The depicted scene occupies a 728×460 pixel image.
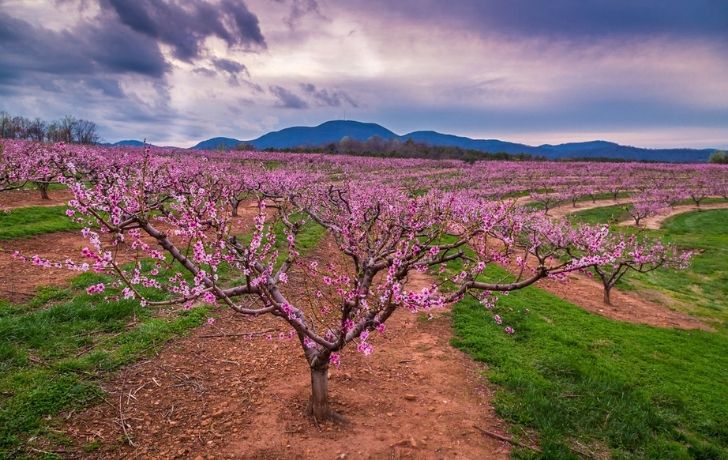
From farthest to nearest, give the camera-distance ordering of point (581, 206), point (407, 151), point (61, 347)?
point (407, 151) < point (581, 206) < point (61, 347)

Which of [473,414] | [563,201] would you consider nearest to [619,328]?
[473,414]

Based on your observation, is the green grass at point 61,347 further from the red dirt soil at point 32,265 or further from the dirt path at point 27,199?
the dirt path at point 27,199

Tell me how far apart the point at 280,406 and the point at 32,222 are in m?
20.2

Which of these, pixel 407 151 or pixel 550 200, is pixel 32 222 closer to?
pixel 550 200

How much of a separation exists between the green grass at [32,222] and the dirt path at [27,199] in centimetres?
246

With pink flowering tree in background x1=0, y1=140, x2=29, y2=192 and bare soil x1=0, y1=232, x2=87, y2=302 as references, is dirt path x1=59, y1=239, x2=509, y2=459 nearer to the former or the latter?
bare soil x1=0, y1=232, x2=87, y2=302

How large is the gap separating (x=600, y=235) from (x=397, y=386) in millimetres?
5017

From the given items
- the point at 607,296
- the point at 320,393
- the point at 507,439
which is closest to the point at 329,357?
the point at 320,393

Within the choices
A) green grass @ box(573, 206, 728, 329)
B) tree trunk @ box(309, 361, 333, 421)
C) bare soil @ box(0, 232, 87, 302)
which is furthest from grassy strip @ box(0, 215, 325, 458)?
green grass @ box(573, 206, 728, 329)

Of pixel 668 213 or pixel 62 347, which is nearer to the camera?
pixel 62 347

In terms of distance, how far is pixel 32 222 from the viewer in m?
20.6

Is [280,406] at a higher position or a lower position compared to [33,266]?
lower

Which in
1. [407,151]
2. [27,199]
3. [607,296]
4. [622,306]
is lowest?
[622,306]

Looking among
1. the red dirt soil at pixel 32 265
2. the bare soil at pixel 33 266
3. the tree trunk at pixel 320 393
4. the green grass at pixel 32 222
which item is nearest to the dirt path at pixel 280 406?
the tree trunk at pixel 320 393
